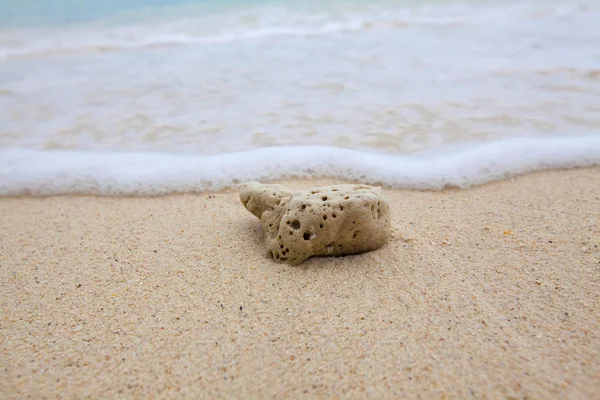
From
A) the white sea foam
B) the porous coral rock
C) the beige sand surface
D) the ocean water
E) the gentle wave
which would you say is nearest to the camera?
the beige sand surface

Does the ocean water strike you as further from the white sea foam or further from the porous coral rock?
the porous coral rock

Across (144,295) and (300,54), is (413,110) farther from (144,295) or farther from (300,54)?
(144,295)

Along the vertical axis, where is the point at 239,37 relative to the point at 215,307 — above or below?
above

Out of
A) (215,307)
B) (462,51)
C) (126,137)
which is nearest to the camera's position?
(215,307)

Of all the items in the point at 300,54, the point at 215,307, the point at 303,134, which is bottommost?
the point at 215,307

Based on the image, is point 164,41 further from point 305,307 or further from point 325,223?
point 305,307

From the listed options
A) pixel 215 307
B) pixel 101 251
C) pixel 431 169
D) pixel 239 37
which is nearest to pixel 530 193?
pixel 431 169

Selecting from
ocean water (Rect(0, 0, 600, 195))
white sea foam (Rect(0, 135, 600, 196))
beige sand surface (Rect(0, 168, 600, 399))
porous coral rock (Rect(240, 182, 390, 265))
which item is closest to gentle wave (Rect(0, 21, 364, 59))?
ocean water (Rect(0, 0, 600, 195))
